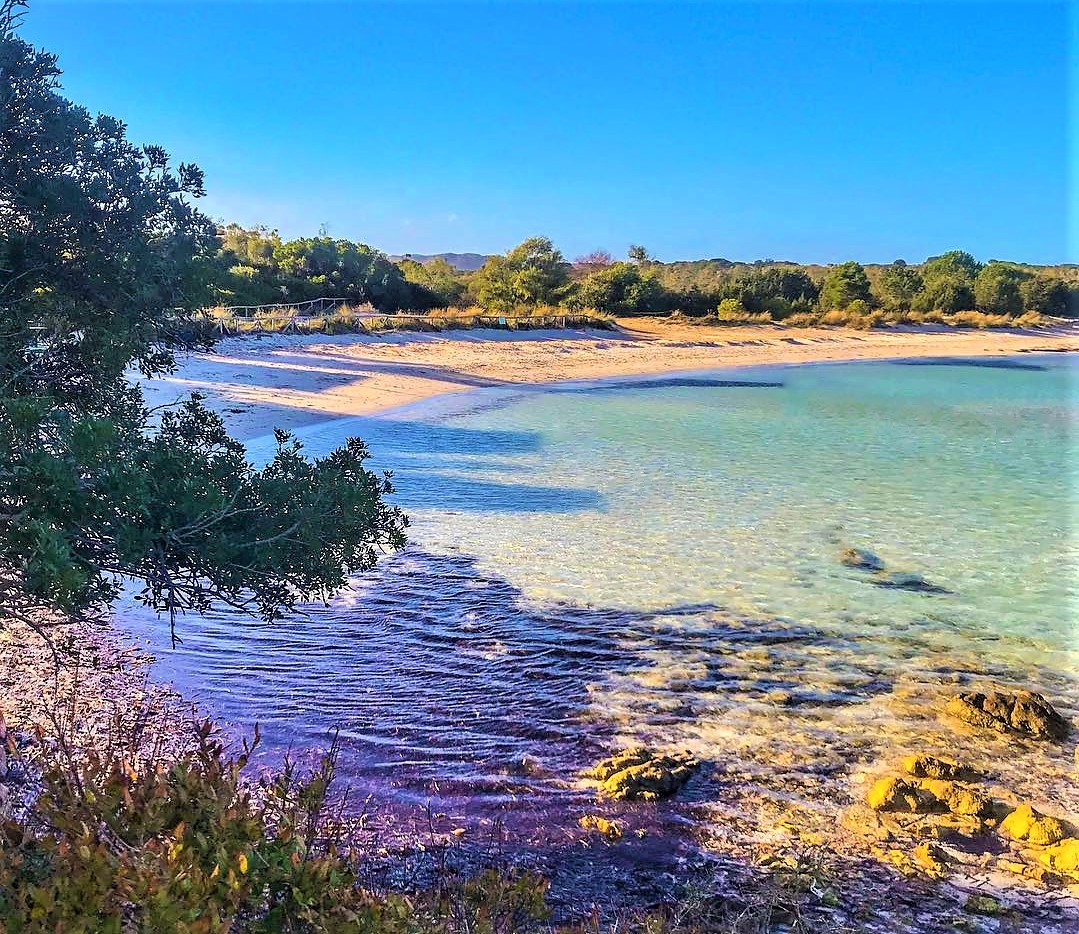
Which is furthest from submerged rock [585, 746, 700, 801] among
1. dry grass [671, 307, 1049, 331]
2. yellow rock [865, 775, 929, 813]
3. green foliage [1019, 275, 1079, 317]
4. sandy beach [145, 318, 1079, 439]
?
green foliage [1019, 275, 1079, 317]

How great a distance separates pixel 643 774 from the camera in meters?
3.81

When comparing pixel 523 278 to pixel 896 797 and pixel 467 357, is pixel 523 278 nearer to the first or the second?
pixel 467 357

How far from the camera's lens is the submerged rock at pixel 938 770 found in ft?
12.9

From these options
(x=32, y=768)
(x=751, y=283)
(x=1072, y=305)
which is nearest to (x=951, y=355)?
(x=751, y=283)

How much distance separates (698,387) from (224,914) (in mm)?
21404

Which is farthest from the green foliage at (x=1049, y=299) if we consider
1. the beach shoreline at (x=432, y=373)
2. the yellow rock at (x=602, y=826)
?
the yellow rock at (x=602, y=826)

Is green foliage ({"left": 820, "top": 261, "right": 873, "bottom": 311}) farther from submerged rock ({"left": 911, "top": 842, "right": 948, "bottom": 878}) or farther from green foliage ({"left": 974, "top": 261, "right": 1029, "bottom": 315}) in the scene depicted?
submerged rock ({"left": 911, "top": 842, "right": 948, "bottom": 878})

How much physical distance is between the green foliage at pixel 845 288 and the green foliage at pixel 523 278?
43.1 feet

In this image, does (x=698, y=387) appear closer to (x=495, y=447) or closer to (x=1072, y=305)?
(x=495, y=447)

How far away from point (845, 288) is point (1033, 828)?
4064cm

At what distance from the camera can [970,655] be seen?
562 centimetres

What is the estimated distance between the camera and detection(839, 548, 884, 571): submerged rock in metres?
7.55

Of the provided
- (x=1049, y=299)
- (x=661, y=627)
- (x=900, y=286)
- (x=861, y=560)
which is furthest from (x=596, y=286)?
(x=661, y=627)

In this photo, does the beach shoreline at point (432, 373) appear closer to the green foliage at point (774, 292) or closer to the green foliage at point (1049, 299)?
→ the green foliage at point (1049, 299)
